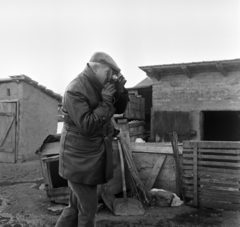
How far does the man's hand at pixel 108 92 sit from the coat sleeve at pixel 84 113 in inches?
1.7

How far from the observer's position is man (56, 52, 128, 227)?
2.10m

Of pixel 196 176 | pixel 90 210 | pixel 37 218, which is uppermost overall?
pixel 90 210

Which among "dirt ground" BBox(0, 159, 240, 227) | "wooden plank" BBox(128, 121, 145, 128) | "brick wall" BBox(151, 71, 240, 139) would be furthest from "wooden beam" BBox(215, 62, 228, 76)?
"dirt ground" BBox(0, 159, 240, 227)

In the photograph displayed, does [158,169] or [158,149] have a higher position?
[158,149]

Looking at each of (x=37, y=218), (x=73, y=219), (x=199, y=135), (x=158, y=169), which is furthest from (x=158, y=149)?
(x=199, y=135)

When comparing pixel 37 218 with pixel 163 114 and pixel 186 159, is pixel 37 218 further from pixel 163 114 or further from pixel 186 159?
pixel 163 114

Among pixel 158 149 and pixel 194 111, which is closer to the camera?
pixel 158 149

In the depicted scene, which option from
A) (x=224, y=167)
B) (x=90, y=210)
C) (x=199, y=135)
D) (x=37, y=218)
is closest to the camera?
(x=90, y=210)

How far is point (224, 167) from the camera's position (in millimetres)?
4527

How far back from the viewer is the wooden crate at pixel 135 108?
973 cm

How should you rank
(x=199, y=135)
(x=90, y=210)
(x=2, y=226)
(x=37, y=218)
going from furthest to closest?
(x=199, y=135), (x=37, y=218), (x=2, y=226), (x=90, y=210)

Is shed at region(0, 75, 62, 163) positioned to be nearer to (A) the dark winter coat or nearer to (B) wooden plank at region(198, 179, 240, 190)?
(B) wooden plank at region(198, 179, 240, 190)

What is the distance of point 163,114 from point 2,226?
21.5ft

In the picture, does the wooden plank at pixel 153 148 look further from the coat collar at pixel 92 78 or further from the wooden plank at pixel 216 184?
the coat collar at pixel 92 78
